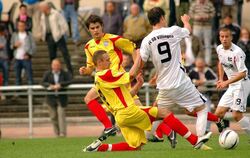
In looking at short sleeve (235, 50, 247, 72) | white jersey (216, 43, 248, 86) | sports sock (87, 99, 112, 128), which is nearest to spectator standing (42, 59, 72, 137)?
sports sock (87, 99, 112, 128)

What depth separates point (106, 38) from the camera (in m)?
19.7

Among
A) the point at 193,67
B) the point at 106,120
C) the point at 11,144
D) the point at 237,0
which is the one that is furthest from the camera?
the point at 237,0

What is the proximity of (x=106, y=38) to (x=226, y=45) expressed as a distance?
209 cm

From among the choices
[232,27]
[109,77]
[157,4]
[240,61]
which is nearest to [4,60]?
[157,4]

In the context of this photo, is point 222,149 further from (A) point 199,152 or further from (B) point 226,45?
(B) point 226,45

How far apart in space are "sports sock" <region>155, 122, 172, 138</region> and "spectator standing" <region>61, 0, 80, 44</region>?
11132 millimetres

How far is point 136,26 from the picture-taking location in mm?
28906

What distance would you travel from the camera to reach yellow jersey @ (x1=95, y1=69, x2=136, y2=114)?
56.9ft

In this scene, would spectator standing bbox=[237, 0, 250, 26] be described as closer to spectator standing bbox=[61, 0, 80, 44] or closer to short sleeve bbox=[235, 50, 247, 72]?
spectator standing bbox=[61, 0, 80, 44]

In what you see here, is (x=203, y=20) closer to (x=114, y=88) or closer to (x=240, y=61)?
(x=240, y=61)

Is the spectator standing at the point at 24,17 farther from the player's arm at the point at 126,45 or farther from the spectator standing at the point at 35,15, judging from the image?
the player's arm at the point at 126,45

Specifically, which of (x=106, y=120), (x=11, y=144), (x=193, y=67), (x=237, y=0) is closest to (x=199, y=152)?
(x=106, y=120)

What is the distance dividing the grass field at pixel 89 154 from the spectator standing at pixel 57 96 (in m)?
3.02

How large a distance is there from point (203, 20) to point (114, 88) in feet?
40.2
